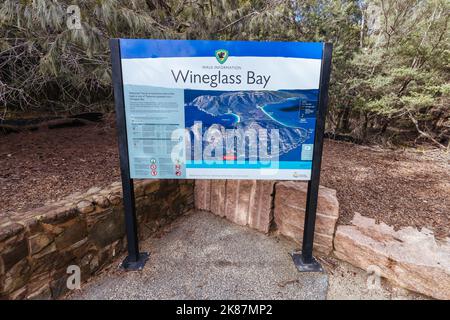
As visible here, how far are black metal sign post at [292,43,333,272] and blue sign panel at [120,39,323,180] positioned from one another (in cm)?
4

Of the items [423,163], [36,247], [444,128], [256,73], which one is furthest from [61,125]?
[444,128]

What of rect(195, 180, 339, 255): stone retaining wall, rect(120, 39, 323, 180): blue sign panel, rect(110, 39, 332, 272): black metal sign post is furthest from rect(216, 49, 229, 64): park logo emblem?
rect(195, 180, 339, 255): stone retaining wall

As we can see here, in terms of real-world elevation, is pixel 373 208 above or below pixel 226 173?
below

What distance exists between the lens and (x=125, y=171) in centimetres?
173

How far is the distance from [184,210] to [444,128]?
5200 mm

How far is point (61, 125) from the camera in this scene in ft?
13.0

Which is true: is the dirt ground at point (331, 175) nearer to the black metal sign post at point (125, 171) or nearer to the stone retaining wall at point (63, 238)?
the stone retaining wall at point (63, 238)

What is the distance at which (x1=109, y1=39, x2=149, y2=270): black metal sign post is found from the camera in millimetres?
1571

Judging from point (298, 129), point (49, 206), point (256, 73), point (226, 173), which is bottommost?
point (49, 206)

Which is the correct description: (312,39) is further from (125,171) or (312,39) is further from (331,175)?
(125,171)

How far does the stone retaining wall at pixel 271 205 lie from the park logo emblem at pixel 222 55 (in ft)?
3.92

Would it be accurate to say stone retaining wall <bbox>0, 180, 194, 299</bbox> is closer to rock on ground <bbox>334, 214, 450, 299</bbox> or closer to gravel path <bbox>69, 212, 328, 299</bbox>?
gravel path <bbox>69, 212, 328, 299</bbox>

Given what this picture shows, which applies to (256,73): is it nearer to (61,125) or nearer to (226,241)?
(226,241)

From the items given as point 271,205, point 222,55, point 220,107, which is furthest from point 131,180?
point 271,205
